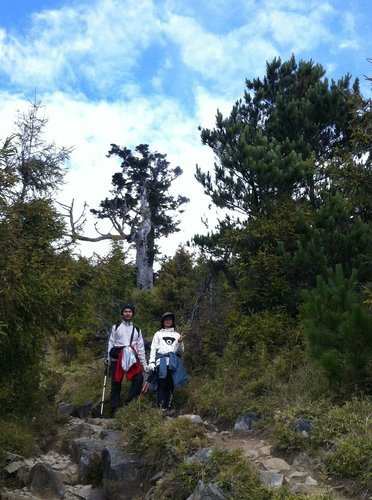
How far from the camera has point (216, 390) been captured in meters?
8.96

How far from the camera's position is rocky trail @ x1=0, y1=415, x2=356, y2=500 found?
502cm

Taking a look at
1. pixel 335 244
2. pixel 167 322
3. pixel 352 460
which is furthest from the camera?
pixel 335 244

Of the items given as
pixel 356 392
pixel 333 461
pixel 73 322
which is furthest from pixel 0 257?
pixel 356 392

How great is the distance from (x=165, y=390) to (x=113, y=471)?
2.45 meters

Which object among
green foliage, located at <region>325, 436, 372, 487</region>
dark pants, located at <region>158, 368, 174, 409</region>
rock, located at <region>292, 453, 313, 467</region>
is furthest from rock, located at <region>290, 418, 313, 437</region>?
dark pants, located at <region>158, 368, 174, 409</region>

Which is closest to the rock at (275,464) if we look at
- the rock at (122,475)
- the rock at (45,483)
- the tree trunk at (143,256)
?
the rock at (122,475)

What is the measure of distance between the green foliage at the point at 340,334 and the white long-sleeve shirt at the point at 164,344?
8.38 feet

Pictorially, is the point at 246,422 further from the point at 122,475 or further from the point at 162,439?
the point at 122,475

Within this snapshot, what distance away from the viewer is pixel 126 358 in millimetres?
8617

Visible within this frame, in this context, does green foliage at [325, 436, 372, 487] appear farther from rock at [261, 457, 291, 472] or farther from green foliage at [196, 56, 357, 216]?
green foliage at [196, 56, 357, 216]

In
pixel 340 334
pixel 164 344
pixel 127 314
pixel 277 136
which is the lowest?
pixel 164 344

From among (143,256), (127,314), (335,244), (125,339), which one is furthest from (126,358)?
(143,256)

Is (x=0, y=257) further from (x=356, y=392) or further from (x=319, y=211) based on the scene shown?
(x=319, y=211)

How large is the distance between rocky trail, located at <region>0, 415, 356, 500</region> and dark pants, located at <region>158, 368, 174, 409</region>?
98 centimetres
